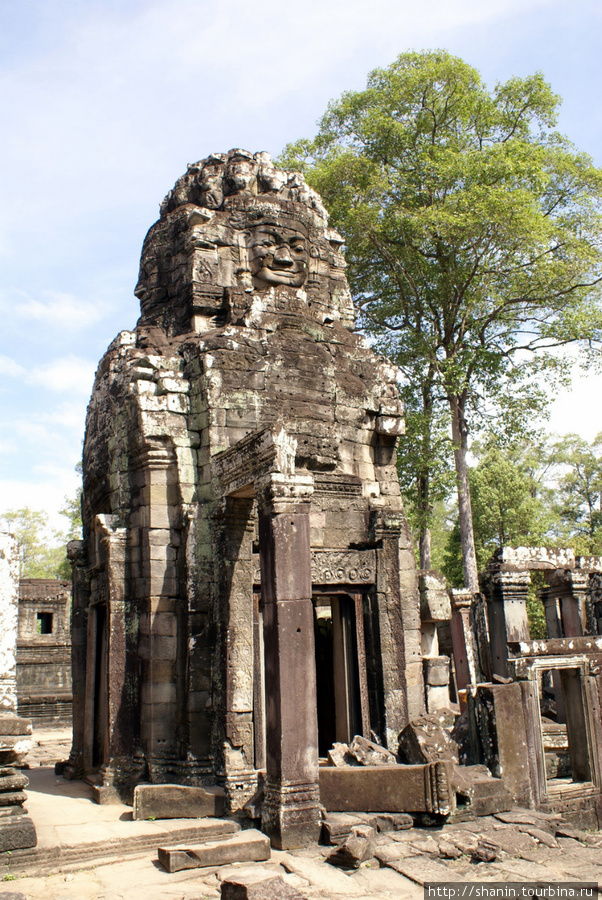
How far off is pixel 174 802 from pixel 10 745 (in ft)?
6.58

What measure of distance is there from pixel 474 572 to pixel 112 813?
1233 centimetres

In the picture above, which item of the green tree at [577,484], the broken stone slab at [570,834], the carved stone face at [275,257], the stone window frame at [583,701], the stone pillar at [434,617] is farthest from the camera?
the green tree at [577,484]

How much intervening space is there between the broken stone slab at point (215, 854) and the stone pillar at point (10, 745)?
1142 millimetres

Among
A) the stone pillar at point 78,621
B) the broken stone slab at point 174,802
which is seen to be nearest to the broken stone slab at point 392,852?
the broken stone slab at point 174,802

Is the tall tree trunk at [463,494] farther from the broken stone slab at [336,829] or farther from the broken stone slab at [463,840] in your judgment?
the broken stone slab at [336,829]

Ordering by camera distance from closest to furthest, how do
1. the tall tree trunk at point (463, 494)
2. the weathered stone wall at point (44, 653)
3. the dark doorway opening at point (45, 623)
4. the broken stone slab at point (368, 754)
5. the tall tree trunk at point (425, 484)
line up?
the broken stone slab at point (368, 754) < the tall tree trunk at point (463, 494) < the tall tree trunk at point (425, 484) < the weathered stone wall at point (44, 653) < the dark doorway opening at point (45, 623)

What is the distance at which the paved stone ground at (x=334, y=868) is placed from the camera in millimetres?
5594

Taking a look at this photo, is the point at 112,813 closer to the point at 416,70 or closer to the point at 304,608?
the point at 304,608

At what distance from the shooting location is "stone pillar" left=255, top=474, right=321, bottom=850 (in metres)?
6.56

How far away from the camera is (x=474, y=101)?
67.1 ft

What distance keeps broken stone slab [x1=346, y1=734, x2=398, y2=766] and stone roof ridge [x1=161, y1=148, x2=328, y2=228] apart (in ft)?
23.5

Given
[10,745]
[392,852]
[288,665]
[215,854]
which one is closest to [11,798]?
[10,745]

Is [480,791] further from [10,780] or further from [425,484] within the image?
[425,484]

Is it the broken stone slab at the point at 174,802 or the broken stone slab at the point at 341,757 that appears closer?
the broken stone slab at the point at 174,802
